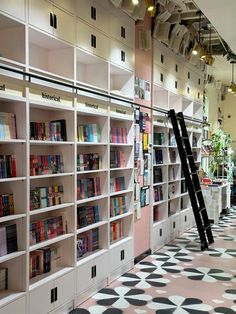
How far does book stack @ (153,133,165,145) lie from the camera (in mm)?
7092

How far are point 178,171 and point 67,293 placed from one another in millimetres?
4420

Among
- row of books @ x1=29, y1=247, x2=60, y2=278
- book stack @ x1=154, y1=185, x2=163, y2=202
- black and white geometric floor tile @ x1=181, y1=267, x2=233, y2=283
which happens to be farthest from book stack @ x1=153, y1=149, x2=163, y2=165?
row of books @ x1=29, y1=247, x2=60, y2=278

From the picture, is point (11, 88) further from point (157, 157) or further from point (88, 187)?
point (157, 157)

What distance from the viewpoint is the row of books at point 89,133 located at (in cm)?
469

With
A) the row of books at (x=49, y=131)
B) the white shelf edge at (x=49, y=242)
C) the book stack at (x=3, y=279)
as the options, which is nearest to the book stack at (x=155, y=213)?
the white shelf edge at (x=49, y=242)

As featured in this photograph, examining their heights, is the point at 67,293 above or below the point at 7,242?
below

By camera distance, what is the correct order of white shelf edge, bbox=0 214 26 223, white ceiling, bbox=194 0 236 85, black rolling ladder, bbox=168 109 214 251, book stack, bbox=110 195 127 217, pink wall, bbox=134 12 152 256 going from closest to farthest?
white shelf edge, bbox=0 214 26 223 → white ceiling, bbox=194 0 236 85 → book stack, bbox=110 195 127 217 → pink wall, bbox=134 12 152 256 → black rolling ladder, bbox=168 109 214 251

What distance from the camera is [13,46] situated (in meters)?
3.65

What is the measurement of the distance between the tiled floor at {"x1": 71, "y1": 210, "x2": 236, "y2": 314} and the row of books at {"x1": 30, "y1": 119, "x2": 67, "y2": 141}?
74.5 inches

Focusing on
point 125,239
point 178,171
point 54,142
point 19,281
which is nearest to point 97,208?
point 125,239

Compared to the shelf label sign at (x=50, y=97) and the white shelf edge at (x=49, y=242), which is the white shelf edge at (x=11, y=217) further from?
the shelf label sign at (x=50, y=97)

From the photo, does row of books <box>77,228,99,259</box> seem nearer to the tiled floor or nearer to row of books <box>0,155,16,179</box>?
the tiled floor

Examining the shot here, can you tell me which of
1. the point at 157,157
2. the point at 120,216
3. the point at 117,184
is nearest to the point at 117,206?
the point at 120,216

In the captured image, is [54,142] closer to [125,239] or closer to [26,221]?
[26,221]
